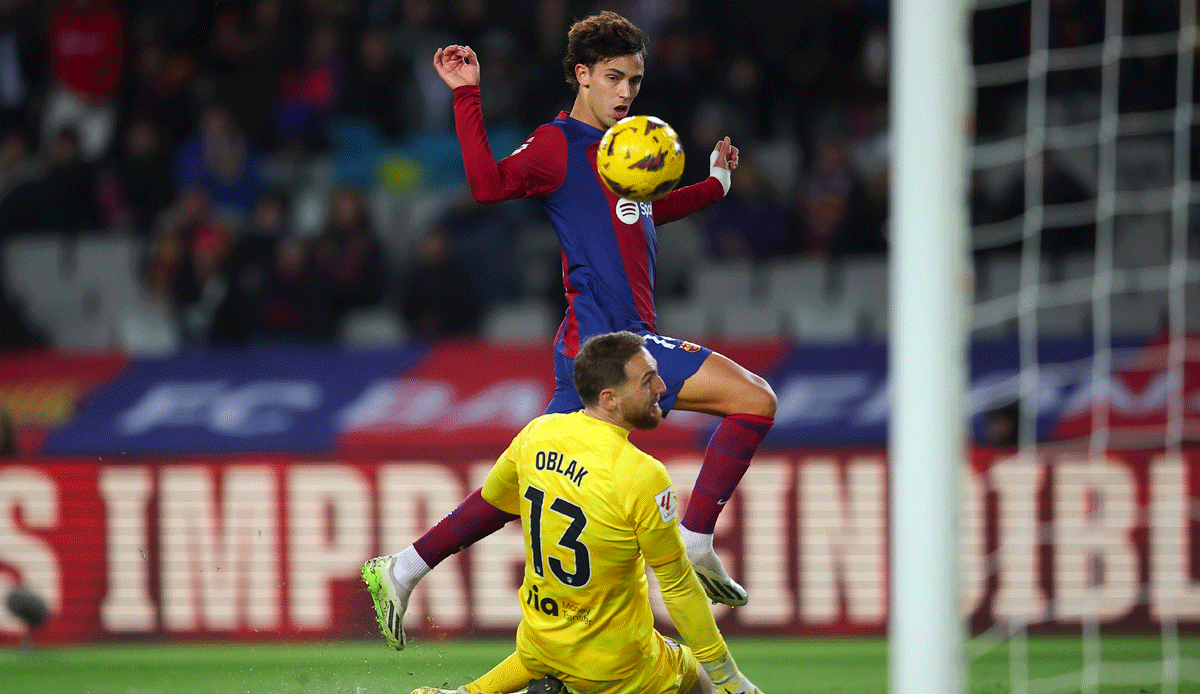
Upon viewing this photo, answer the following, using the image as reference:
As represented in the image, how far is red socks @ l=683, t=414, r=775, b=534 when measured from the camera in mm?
4203

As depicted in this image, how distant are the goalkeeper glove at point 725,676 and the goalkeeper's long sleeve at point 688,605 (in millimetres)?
112

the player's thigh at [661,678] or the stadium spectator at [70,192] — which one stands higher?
the stadium spectator at [70,192]

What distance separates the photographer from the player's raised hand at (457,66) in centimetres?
404

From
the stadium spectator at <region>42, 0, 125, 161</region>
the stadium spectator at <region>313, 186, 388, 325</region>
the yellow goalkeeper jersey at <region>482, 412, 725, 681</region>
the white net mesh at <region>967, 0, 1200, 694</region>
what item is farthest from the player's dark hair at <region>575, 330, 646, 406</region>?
the stadium spectator at <region>42, 0, 125, 161</region>

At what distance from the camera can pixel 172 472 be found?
723 cm

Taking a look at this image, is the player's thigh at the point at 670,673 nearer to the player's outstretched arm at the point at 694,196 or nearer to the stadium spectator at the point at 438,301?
the player's outstretched arm at the point at 694,196

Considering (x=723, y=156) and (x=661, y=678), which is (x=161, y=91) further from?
(x=661, y=678)

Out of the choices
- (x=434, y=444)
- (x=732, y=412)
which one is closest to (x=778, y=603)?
(x=434, y=444)

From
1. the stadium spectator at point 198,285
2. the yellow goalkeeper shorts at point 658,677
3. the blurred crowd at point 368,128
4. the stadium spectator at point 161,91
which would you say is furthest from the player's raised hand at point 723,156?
the stadium spectator at point 161,91

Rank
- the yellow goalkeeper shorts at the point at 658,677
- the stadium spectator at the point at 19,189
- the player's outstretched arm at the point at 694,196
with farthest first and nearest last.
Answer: the stadium spectator at the point at 19,189 → the player's outstretched arm at the point at 694,196 → the yellow goalkeeper shorts at the point at 658,677

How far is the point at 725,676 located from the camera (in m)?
4.04

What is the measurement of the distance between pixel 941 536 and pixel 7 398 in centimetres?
731

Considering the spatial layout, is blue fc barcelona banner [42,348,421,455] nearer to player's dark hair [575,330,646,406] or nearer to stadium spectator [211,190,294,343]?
stadium spectator [211,190,294,343]

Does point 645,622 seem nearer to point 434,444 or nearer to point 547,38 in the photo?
point 434,444
